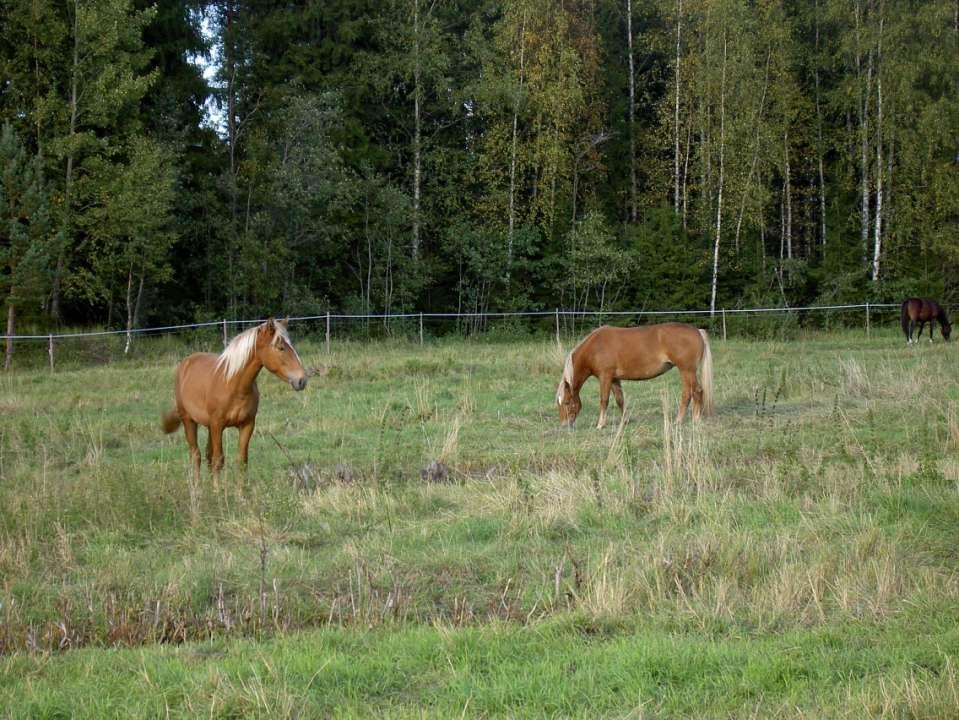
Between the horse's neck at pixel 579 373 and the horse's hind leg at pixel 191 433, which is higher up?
the horse's neck at pixel 579 373

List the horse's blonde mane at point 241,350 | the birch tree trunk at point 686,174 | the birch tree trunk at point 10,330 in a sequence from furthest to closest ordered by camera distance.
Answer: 1. the birch tree trunk at point 686,174
2. the birch tree trunk at point 10,330
3. the horse's blonde mane at point 241,350

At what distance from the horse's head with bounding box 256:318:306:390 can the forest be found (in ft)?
56.2

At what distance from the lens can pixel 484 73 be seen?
31.9 metres

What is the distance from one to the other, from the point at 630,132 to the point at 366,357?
19943mm

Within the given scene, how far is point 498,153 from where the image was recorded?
32.8 meters

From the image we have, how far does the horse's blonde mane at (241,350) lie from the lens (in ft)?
30.9

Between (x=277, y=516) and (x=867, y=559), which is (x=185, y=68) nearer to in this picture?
(x=277, y=516)

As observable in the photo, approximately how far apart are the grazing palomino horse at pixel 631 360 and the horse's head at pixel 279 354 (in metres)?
4.24

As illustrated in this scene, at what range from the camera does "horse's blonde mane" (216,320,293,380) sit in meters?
9.41

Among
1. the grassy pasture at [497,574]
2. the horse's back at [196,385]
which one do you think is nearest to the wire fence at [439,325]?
the grassy pasture at [497,574]

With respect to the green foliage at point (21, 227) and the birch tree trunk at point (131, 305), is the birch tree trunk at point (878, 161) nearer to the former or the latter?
the birch tree trunk at point (131, 305)

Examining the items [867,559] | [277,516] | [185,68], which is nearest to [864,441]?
[867,559]

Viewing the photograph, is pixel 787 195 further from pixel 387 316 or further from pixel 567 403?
pixel 567 403

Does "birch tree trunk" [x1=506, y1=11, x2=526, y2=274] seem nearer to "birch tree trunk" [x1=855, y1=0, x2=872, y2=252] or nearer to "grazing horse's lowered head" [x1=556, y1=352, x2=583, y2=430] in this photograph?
"birch tree trunk" [x1=855, y1=0, x2=872, y2=252]
